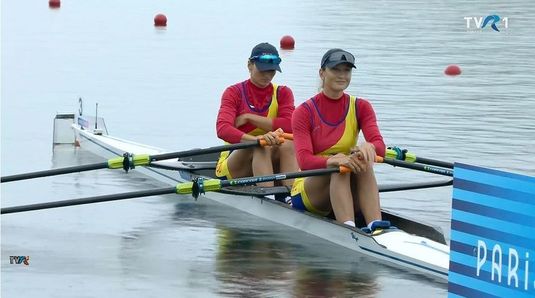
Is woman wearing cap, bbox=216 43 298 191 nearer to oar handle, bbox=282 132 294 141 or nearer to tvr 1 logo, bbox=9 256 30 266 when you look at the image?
oar handle, bbox=282 132 294 141

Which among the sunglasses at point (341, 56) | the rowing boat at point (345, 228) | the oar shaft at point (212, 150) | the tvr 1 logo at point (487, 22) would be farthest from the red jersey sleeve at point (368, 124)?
the tvr 1 logo at point (487, 22)

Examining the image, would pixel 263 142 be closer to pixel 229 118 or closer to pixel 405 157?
pixel 229 118

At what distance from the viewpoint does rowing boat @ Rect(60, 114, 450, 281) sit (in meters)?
9.97

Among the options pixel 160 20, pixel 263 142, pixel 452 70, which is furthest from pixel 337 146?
pixel 160 20

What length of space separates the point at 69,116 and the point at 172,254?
598 cm

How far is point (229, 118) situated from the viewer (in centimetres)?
1227

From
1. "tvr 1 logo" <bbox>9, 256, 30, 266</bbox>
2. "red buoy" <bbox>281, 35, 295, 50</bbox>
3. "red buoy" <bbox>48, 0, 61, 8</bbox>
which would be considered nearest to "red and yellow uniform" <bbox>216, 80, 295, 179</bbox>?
"tvr 1 logo" <bbox>9, 256, 30, 266</bbox>

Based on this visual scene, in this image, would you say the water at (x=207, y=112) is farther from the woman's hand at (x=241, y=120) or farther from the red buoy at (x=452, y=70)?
the woman's hand at (x=241, y=120)

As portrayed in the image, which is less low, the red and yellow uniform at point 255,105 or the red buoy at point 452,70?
the red buoy at point 452,70

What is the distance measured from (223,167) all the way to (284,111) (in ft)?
2.39

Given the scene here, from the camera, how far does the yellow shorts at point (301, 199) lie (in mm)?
11188

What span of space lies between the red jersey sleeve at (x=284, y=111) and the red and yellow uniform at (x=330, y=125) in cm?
133

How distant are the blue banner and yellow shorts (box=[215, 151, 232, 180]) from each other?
18.7 ft

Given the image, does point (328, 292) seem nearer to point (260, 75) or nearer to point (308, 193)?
point (308, 193)
